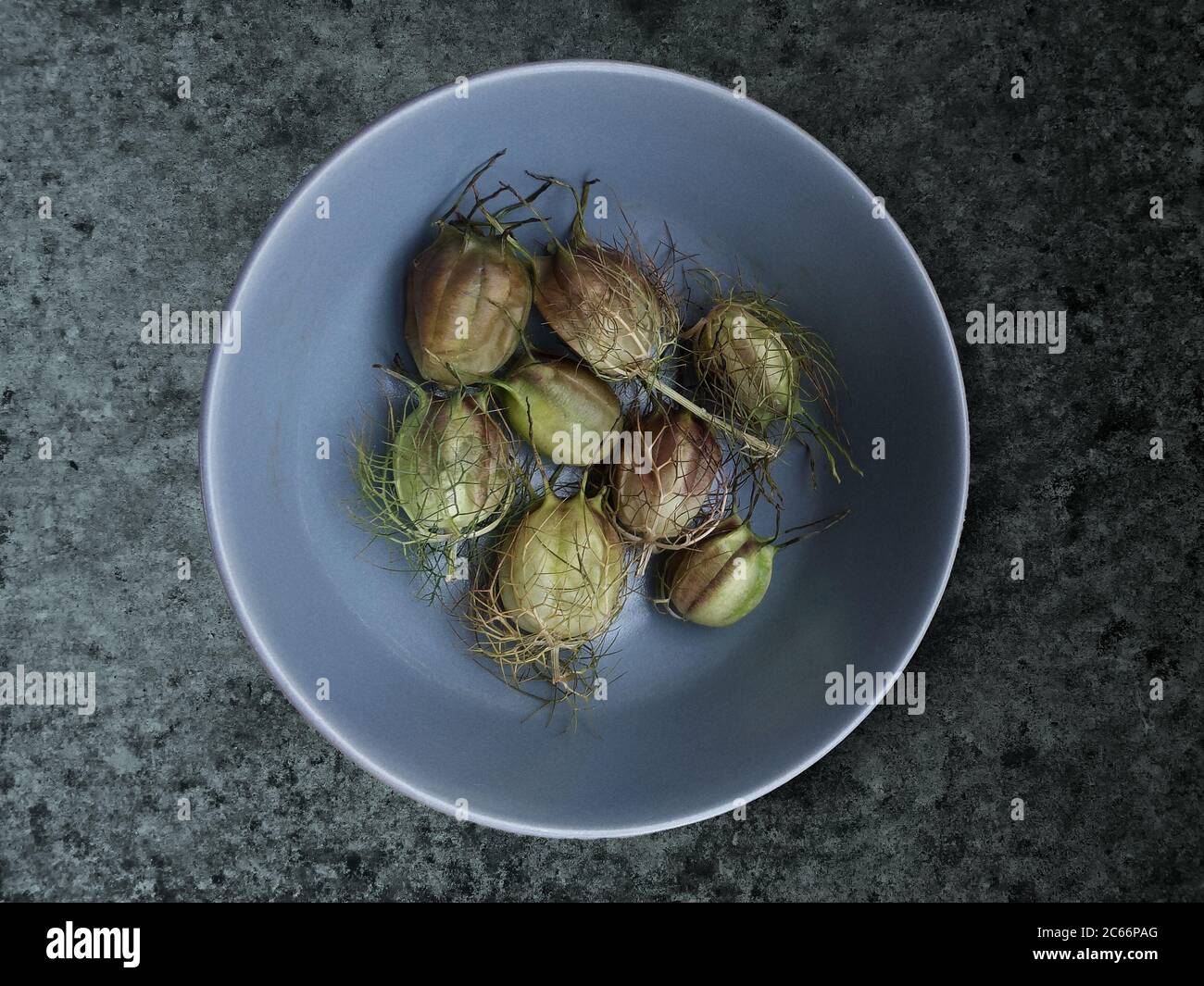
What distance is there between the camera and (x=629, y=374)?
2.52 feet

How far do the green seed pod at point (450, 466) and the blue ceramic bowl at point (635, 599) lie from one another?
0.25 ft

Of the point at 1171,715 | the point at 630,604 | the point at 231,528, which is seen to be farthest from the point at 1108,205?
the point at 231,528

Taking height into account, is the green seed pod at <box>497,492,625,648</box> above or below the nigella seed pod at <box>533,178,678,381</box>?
below

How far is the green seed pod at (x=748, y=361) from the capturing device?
2.55 ft

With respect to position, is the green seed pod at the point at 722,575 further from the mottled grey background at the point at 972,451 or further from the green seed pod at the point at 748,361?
the mottled grey background at the point at 972,451

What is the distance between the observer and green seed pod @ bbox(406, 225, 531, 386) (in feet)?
2.40

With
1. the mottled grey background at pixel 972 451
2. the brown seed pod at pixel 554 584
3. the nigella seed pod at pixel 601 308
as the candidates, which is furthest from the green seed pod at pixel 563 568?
the mottled grey background at pixel 972 451

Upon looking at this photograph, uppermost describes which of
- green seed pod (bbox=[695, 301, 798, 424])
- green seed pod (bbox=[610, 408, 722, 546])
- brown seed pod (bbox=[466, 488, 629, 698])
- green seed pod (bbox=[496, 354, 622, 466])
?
green seed pod (bbox=[695, 301, 798, 424])

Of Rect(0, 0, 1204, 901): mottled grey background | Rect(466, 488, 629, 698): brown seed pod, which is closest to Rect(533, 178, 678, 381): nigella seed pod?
Rect(466, 488, 629, 698): brown seed pod

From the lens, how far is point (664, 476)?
0.77m

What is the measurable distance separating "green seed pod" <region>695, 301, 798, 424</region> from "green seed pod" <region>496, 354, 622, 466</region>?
3.8 inches

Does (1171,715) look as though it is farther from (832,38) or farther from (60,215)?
(60,215)

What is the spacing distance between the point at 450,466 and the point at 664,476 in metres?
0.17

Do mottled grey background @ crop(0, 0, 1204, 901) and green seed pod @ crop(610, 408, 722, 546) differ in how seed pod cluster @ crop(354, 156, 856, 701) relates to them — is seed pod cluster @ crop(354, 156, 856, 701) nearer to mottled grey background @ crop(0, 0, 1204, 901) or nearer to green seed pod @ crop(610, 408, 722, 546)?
green seed pod @ crop(610, 408, 722, 546)
